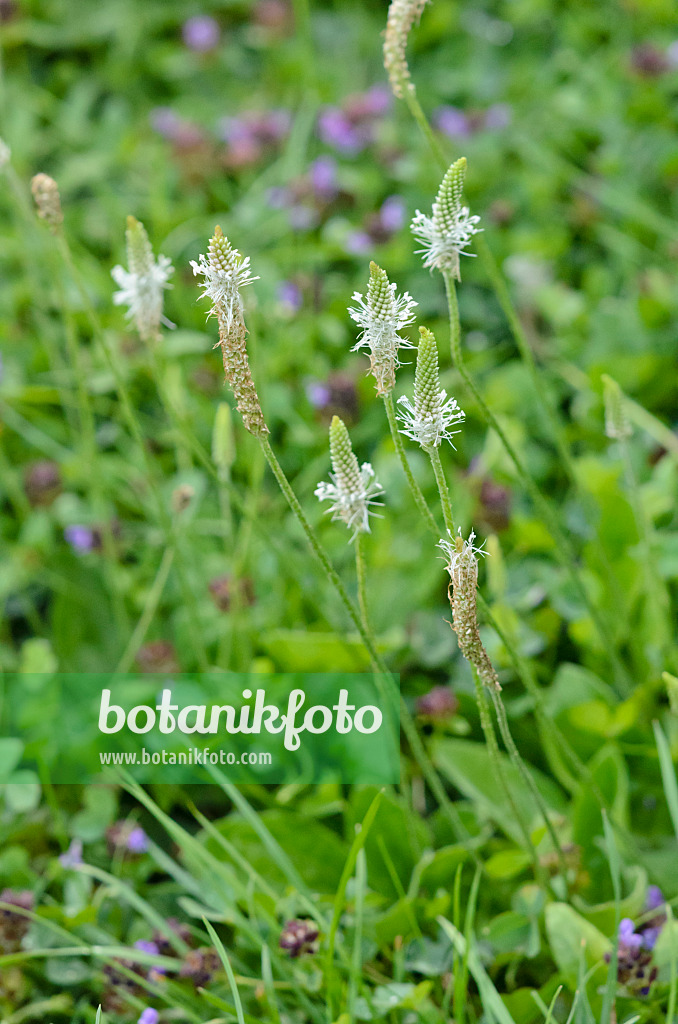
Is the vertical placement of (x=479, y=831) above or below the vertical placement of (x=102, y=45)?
below

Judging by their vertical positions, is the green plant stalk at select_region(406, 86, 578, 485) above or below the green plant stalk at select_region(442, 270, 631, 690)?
above

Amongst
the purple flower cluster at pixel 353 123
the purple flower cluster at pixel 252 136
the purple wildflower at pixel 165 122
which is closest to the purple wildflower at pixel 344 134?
the purple flower cluster at pixel 353 123

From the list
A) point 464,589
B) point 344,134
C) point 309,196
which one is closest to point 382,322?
point 464,589

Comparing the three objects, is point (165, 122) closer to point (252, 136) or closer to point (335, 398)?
point (252, 136)

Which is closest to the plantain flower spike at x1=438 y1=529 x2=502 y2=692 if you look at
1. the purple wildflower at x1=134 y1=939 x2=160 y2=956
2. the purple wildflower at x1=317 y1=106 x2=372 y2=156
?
the purple wildflower at x1=134 y1=939 x2=160 y2=956

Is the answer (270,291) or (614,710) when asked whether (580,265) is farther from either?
(614,710)

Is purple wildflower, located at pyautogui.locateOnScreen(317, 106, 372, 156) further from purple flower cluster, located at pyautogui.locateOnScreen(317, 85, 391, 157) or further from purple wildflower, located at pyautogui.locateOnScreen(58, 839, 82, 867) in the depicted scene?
purple wildflower, located at pyautogui.locateOnScreen(58, 839, 82, 867)

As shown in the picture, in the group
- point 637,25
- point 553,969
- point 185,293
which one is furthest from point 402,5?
point 637,25
